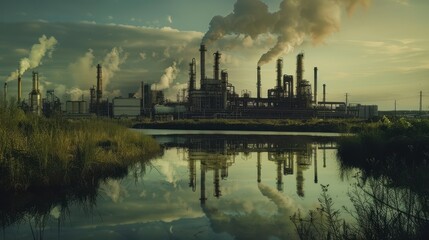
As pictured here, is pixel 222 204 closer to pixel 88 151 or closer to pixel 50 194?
pixel 50 194

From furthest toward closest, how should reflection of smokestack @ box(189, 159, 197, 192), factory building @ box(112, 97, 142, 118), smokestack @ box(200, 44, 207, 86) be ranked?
factory building @ box(112, 97, 142, 118) < smokestack @ box(200, 44, 207, 86) < reflection of smokestack @ box(189, 159, 197, 192)

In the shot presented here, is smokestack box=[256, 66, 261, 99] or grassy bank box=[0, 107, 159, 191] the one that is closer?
grassy bank box=[0, 107, 159, 191]

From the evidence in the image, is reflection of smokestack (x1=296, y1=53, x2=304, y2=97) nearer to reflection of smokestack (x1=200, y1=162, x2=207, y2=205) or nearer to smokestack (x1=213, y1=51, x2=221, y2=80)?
smokestack (x1=213, y1=51, x2=221, y2=80)

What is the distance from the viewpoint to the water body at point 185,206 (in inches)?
349

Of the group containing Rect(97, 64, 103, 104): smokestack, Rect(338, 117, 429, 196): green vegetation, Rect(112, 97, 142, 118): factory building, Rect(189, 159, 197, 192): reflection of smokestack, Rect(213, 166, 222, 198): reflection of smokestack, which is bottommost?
Rect(189, 159, 197, 192): reflection of smokestack

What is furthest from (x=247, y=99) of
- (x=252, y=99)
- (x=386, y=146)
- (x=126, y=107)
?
(x=386, y=146)

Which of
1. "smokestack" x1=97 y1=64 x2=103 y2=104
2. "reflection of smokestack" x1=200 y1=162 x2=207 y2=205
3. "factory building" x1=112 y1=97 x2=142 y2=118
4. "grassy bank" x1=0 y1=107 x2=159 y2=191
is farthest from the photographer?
"smokestack" x1=97 y1=64 x2=103 y2=104

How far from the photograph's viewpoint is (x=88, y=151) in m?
15.8

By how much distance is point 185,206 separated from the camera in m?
11.4

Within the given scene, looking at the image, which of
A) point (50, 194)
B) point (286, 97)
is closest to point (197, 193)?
point (50, 194)

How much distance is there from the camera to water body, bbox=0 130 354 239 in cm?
886

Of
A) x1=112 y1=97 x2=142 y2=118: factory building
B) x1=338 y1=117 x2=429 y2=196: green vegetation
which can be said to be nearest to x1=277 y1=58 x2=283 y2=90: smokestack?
x1=112 y1=97 x2=142 y2=118: factory building

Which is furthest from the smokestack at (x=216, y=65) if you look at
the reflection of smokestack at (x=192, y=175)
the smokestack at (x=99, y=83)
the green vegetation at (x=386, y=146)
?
the reflection of smokestack at (x=192, y=175)

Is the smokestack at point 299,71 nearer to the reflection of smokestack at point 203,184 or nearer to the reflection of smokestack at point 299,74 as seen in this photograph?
the reflection of smokestack at point 299,74
